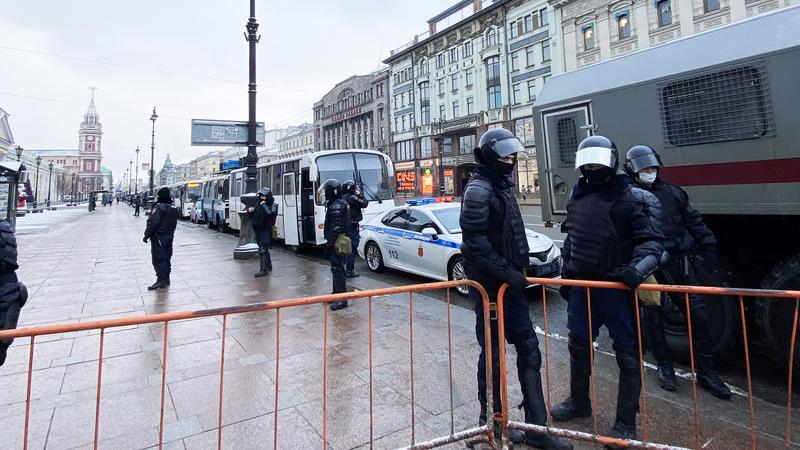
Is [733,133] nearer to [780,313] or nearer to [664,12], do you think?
[780,313]

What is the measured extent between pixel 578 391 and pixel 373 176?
9.29 meters

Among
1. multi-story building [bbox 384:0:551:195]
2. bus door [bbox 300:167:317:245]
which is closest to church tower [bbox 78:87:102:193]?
multi-story building [bbox 384:0:551:195]

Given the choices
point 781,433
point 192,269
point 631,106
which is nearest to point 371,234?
point 192,269

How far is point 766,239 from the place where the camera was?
377cm

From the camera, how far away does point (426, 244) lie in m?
7.38

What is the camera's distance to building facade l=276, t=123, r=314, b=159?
81.9 metres

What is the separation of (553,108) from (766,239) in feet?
8.52

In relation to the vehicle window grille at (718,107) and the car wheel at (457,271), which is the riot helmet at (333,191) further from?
the vehicle window grille at (718,107)

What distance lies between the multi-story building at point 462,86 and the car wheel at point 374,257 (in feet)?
91.1

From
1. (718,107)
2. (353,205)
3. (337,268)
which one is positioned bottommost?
(337,268)

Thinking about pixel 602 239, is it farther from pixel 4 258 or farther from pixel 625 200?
pixel 4 258

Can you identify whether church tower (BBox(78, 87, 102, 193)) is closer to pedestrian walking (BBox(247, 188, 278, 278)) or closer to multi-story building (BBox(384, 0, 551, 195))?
multi-story building (BBox(384, 0, 551, 195))

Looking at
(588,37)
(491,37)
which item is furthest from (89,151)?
(588,37)

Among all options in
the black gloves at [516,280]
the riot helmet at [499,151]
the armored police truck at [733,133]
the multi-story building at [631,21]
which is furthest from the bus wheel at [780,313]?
the multi-story building at [631,21]
